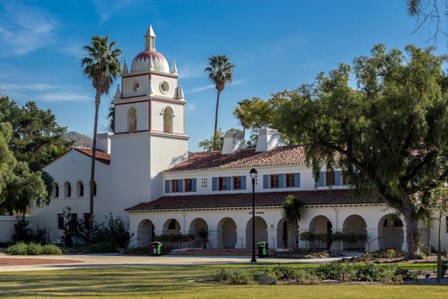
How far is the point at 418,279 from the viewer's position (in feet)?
80.4

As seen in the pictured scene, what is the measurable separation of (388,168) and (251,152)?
23329 mm

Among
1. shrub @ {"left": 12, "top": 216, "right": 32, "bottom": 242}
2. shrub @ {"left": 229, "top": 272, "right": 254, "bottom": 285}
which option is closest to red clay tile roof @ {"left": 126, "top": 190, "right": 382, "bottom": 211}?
shrub @ {"left": 12, "top": 216, "right": 32, "bottom": 242}

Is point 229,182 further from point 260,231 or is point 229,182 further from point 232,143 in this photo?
point 232,143

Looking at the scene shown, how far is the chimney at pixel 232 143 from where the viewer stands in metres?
62.8

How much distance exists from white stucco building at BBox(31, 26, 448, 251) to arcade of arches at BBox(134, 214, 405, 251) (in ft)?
0.25

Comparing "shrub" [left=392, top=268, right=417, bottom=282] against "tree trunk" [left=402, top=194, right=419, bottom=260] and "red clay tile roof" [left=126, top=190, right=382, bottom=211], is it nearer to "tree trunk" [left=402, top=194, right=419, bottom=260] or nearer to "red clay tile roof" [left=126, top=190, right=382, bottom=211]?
"tree trunk" [left=402, top=194, right=419, bottom=260]

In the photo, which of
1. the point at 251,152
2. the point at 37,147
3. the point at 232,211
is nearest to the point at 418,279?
the point at 232,211

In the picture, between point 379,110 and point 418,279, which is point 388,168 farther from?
point 418,279

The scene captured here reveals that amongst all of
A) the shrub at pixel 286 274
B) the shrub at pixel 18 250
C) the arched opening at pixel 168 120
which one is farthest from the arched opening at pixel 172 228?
the shrub at pixel 286 274

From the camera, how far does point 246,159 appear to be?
5934cm

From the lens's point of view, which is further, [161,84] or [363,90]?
[161,84]

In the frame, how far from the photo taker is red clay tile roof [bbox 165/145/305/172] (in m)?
56.7

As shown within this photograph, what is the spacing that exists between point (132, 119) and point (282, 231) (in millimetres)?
16671

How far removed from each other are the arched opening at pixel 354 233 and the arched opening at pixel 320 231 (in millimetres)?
1248
